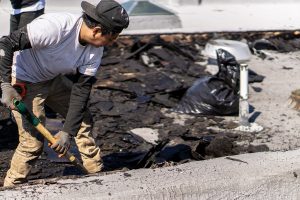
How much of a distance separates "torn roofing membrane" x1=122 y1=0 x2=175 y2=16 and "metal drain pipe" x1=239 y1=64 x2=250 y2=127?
3.48 meters

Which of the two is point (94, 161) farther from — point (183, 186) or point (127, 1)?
point (127, 1)

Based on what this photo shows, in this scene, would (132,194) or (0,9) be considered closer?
(132,194)

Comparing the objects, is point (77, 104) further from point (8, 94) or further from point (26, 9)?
point (26, 9)

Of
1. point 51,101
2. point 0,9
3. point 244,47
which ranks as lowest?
point 0,9

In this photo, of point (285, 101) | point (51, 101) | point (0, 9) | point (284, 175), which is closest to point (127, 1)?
point (0, 9)

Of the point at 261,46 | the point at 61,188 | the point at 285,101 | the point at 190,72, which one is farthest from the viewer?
the point at 261,46

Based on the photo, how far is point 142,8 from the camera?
373 inches

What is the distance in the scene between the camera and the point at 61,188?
3.54 meters

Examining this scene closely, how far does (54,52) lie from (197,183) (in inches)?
50.3

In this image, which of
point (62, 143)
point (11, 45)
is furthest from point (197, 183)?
point (11, 45)

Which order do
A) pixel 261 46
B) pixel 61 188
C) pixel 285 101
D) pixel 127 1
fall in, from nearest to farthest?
1. pixel 61 188
2. pixel 285 101
3. pixel 261 46
4. pixel 127 1

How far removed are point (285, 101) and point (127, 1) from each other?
12.0 ft

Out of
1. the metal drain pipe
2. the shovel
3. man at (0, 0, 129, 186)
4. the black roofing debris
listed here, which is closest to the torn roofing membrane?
the black roofing debris

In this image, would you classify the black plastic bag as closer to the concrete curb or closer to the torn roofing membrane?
the concrete curb
